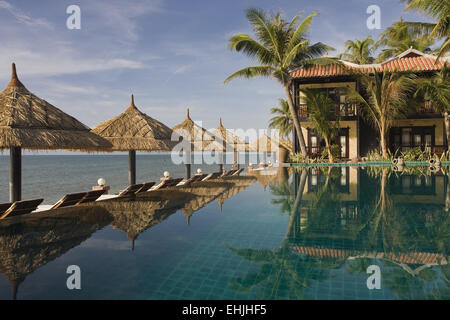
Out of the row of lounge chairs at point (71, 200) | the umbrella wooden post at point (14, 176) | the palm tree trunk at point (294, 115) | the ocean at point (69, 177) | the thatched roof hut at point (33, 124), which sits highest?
the palm tree trunk at point (294, 115)

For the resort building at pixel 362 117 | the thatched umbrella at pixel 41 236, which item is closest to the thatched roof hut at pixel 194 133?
the resort building at pixel 362 117

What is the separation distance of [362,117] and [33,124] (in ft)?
62.3

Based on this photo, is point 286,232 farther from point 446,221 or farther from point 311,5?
point 311,5

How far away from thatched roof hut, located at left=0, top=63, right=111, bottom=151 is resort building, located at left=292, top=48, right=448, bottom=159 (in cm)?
1392

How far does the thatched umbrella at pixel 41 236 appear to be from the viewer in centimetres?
382

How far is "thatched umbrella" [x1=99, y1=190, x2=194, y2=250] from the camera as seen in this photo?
18.9 feet

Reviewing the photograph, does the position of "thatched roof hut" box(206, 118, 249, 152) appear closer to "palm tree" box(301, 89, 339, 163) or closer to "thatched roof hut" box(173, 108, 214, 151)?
"thatched roof hut" box(173, 108, 214, 151)

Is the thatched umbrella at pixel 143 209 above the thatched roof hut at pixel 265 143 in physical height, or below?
below

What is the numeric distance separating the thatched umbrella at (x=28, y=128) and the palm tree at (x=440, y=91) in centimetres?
1804

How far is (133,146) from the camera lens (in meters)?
12.0

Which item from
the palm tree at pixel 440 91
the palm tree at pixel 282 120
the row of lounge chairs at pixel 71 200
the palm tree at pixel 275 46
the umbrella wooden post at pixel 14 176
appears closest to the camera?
the row of lounge chairs at pixel 71 200

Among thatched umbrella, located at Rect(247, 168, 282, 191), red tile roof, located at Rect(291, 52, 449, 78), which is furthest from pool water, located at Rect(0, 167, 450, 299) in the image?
red tile roof, located at Rect(291, 52, 449, 78)

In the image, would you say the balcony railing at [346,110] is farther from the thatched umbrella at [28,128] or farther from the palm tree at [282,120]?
the thatched umbrella at [28,128]
